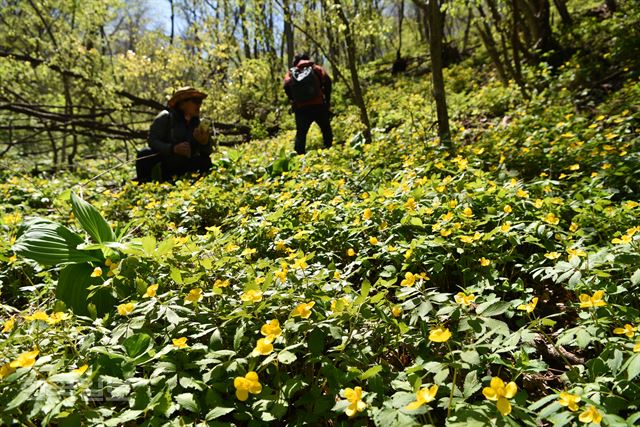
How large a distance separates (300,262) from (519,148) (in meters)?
3.01

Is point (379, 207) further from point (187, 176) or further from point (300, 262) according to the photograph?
point (187, 176)

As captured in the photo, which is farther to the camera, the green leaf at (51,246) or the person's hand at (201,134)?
the person's hand at (201,134)

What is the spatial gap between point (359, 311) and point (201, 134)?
4.67m

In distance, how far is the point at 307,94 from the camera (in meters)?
5.80

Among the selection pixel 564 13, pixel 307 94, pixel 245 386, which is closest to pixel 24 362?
pixel 245 386

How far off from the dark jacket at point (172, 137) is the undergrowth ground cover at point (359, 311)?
2.36 metres

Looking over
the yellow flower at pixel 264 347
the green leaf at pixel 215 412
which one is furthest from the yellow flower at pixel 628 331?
the green leaf at pixel 215 412

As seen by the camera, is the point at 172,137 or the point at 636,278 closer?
the point at 636,278

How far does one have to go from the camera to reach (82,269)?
2.19 m

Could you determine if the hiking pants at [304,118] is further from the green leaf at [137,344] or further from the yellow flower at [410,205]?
the green leaf at [137,344]

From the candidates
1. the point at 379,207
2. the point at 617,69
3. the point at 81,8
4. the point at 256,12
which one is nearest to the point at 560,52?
the point at 617,69

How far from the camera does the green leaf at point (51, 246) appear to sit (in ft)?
7.18

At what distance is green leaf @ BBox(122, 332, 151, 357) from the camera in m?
1.47

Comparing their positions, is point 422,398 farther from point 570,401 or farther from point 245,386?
point 245,386
